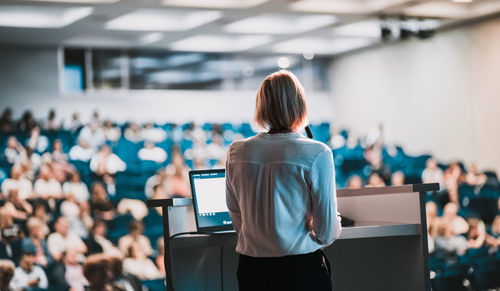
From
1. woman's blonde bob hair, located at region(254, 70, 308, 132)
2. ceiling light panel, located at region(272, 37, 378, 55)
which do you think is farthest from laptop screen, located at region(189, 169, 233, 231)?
ceiling light panel, located at region(272, 37, 378, 55)

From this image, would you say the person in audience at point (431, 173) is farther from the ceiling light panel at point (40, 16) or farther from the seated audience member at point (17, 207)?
the seated audience member at point (17, 207)

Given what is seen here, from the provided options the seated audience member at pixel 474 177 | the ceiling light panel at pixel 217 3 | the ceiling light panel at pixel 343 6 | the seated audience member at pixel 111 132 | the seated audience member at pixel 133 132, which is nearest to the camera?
the ceiling light panel at pixel 217 3

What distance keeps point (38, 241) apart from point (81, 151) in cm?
275

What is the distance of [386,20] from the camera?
898cm

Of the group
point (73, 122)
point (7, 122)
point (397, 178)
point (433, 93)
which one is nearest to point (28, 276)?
point (7, 122)

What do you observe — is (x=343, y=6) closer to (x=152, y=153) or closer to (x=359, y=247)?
(x=152, y=153)

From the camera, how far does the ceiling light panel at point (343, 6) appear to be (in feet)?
27.0

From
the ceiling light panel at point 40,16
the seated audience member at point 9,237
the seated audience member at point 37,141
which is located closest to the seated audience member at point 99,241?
the seated audience member at point 9,237

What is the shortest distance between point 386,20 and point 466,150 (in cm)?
222

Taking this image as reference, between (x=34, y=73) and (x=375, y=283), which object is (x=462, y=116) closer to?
(x=34, y=73)

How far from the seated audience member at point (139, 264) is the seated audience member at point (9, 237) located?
967mm

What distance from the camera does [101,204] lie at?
24.9 ft

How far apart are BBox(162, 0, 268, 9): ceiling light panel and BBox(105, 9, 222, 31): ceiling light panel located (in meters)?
0.31

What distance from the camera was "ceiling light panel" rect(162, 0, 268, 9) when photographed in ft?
26.2
